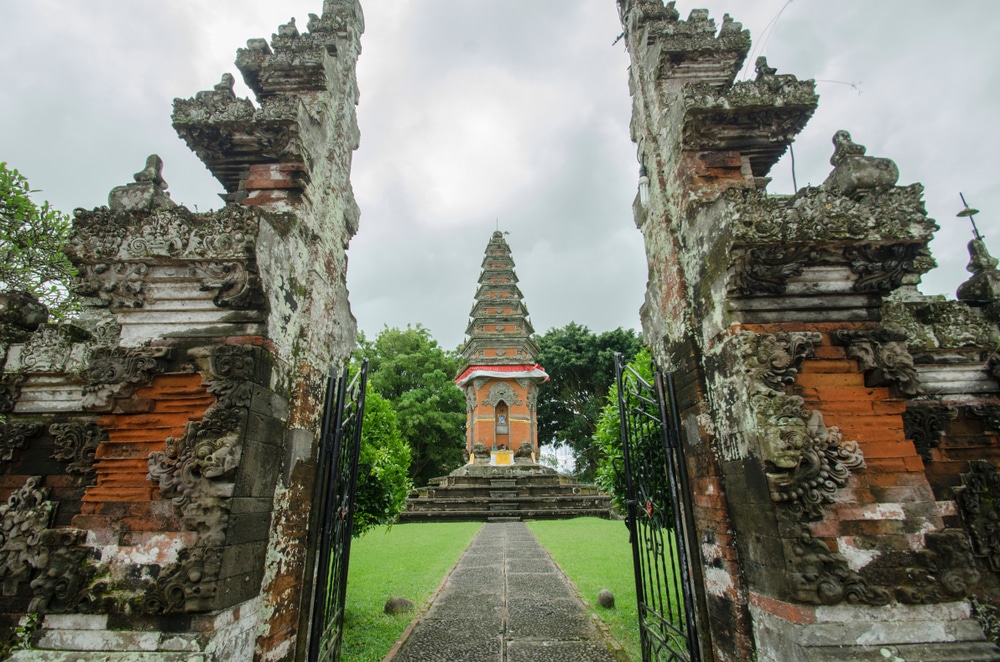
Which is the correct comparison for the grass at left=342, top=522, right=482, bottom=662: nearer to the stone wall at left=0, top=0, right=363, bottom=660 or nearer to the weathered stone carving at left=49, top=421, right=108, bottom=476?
the stone wall at left=0, top=0, right=363, bottom=660

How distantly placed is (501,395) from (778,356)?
2421cm

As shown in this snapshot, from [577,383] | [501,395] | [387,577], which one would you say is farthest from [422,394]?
[387,577]

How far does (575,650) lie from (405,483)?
3235mm

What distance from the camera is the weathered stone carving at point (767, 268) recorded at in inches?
135

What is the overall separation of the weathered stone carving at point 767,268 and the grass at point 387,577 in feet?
16.5

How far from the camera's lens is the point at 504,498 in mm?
21156

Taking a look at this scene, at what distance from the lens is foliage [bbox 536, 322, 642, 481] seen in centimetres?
3306

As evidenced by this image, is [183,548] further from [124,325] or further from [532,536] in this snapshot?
[532,536]

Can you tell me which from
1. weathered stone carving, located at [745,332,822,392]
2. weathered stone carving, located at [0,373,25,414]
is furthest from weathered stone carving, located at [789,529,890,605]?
weathered stone carving, located at [0,373,25,414]

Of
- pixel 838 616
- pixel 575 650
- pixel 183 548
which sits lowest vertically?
pixel 575 650

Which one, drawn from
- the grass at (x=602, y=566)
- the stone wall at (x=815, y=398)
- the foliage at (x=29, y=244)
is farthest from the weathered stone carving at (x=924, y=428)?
the foliage at (x=29, y=244)

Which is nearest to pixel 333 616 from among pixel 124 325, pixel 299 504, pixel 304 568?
pixel 304 568

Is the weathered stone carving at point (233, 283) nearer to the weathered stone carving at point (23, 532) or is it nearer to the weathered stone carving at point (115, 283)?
the weathered stone carving at point (115, 283)

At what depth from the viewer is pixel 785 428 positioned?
9.93 ft
